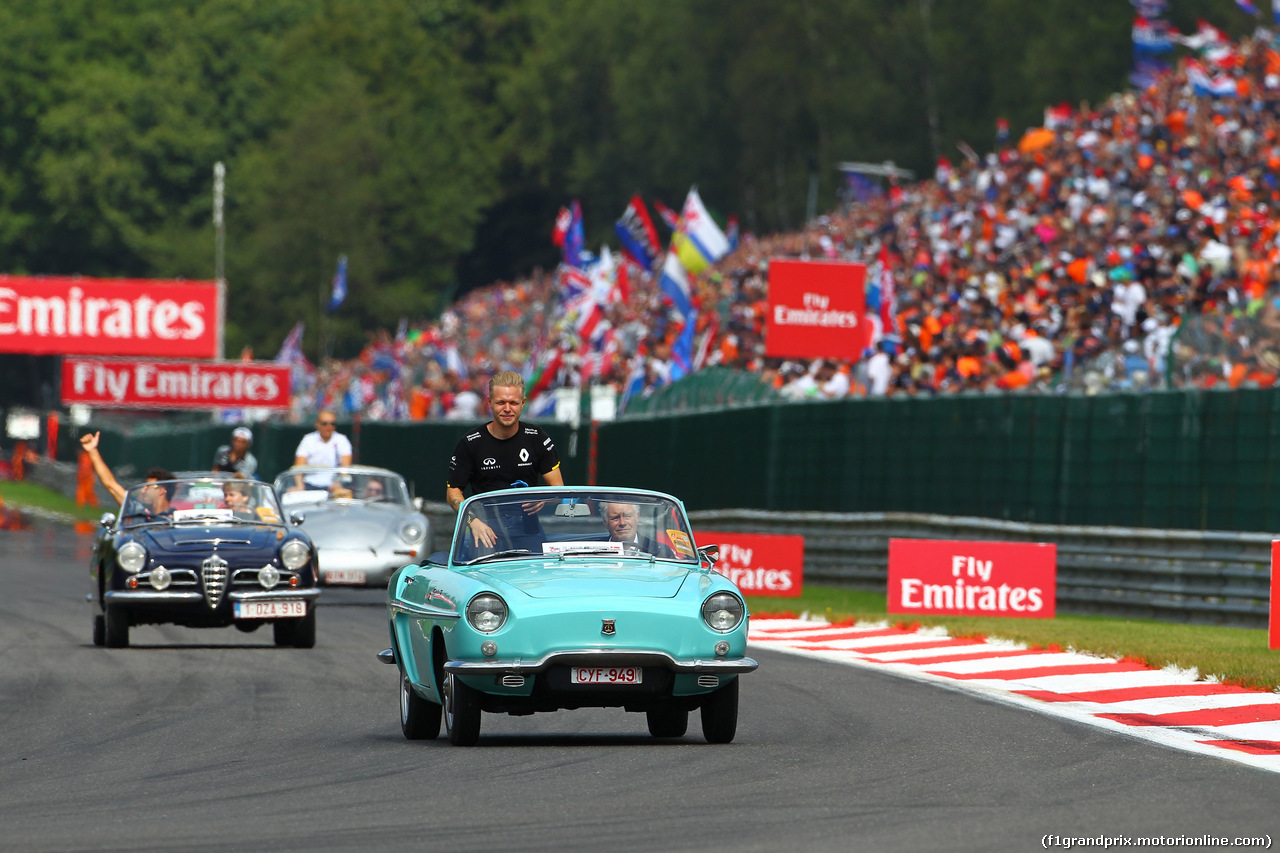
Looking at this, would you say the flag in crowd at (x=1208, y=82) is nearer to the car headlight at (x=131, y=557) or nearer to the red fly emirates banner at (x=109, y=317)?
the car headlight at (x=131, y=557)

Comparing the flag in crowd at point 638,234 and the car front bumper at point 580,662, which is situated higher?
the flag in crowd at point 638,234

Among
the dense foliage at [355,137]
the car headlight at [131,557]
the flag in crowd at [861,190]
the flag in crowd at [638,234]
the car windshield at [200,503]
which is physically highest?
the dense foliage at [355,137]

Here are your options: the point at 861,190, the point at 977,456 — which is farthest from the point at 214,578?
the point at 861,190

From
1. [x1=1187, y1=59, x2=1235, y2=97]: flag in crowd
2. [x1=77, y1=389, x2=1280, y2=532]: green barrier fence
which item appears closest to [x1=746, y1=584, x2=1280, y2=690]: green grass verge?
[x1=77, y1=389, x2=1280, y2=532]: green barrier fence

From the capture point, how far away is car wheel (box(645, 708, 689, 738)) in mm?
11211

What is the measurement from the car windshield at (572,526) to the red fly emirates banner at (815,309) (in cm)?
1720

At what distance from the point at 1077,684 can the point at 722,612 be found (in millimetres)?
4568

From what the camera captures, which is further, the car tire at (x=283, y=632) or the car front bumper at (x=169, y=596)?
the car tire at (x=283, y=632)

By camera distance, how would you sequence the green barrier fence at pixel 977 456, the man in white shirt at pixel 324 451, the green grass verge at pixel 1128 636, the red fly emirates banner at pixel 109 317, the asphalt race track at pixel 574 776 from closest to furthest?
1. the asphalt race track at pixel 574 776
2. the green grass verge at pixel 1128 636
3. the green barrier fence at pixel 977 456
4. the man in white shirt at pixel 324 451
5. the red fly emirates banner at pixel 109 317

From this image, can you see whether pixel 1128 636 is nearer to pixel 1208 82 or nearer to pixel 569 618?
pixel 569 618

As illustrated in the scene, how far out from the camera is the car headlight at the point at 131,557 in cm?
1675

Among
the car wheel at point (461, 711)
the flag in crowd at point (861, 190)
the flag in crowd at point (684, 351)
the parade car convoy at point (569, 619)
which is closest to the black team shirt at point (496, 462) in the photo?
the parade car convoy at point (569, 619)

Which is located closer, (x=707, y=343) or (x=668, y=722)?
(x=668, y=722)

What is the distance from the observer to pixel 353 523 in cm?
2273
